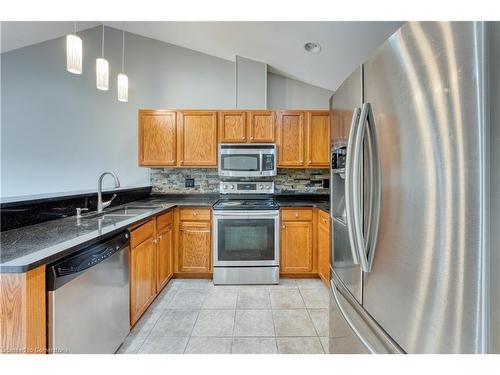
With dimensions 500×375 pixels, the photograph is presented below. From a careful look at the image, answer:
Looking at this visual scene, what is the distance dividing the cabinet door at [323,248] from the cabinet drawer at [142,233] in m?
1.78

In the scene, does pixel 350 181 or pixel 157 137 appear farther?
pixel 157 137

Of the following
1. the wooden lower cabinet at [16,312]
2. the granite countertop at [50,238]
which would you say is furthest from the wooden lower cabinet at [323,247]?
the wooden lower cabinet at [16,312]

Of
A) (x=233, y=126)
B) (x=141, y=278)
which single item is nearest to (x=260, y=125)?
(x=233, y=126)

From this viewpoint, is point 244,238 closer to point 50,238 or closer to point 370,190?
point 50,238

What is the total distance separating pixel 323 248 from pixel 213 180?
1.79 m

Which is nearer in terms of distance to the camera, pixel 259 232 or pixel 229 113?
pixel 259 232

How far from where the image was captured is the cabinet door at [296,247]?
3043 mm

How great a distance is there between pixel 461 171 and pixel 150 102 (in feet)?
13.2

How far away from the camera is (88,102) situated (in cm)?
389

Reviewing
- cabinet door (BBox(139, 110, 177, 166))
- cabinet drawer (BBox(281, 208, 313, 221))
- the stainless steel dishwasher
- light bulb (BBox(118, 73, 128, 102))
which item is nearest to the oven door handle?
cabinet drawer (BBox(281, 208, 313, 221))

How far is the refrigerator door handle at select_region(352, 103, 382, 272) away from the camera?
0.93 meters
